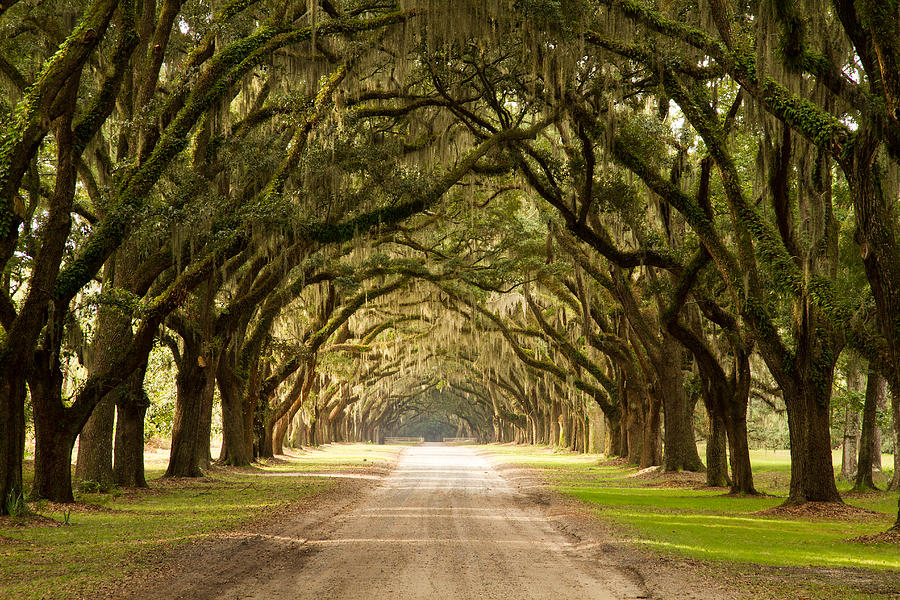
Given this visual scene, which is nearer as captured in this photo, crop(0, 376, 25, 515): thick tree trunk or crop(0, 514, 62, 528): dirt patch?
crop(0, 514, 62, 528): dirt patch

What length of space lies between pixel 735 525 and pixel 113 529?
8923 millimetres

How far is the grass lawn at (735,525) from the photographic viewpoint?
9255mm

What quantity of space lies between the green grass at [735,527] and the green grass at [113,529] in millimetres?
5841

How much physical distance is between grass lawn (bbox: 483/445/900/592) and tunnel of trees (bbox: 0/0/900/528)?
1278mm

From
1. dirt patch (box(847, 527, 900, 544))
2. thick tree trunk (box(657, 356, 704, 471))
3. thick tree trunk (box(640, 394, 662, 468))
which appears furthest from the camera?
thick tree trunk (box(640, 394, 662, 468))

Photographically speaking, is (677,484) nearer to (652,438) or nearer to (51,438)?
(652,438)

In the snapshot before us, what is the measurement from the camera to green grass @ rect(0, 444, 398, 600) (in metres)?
7.47

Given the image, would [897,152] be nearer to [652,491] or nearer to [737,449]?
[737,449]

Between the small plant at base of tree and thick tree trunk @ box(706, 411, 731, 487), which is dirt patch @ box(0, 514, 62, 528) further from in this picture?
thick tree trunk @ box(706, 411, 731, 487)

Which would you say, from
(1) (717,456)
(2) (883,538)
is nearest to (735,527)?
(2) (883,538)

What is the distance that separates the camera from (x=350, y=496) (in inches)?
707

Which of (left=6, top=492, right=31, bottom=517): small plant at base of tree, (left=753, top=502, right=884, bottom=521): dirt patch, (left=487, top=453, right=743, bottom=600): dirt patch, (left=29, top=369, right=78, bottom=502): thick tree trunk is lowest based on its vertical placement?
(left=753, top=502, right=884, bottom=521): dirt patch

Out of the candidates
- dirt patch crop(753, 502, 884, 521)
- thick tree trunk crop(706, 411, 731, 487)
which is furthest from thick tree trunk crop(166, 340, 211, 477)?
dirt patch crop(753, 502, 884, 521)

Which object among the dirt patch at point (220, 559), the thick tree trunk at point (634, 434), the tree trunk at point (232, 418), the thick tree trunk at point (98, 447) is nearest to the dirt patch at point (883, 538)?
the dirt patch at point (220, 559)
